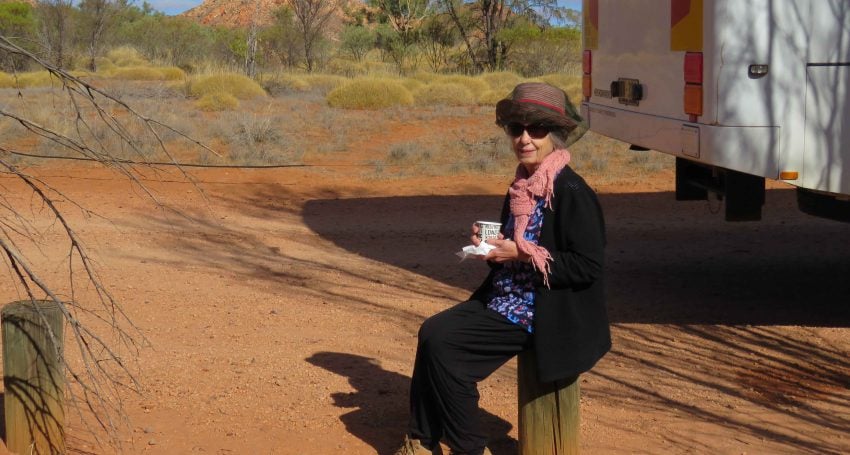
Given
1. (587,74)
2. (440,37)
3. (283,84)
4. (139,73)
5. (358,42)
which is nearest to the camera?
(587,74)

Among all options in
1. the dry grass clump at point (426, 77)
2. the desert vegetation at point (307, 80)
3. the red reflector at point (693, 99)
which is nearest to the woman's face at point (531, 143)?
the desert vegetation at point (307, 80)

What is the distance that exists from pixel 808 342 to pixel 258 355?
10.9 ft

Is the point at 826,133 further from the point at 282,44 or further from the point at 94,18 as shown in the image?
the point at 282,44

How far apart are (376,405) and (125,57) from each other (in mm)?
31698

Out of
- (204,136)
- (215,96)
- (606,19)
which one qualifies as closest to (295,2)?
(215,96)

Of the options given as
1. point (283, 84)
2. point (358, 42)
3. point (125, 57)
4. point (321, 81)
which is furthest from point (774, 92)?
point (358, 42)

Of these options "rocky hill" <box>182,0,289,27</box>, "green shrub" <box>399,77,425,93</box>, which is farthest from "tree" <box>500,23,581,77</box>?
"rocky hill" <box>182,0,289,27</box>

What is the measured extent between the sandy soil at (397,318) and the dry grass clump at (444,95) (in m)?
10.7

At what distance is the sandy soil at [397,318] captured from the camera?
4.78m

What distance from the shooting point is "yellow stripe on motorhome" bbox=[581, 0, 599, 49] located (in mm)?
8195

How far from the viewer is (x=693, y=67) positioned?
6062mm

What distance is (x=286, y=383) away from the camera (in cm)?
532

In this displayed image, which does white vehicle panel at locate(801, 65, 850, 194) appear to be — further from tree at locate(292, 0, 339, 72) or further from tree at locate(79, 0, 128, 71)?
tree at locate(292, 0, 339, 72)

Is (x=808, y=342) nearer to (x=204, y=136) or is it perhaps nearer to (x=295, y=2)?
(x=204, y=136)
